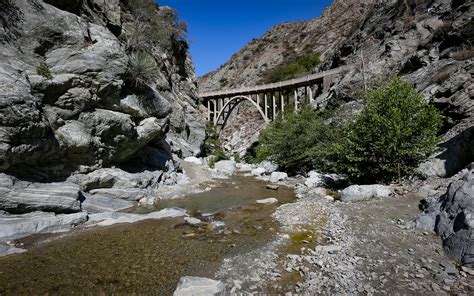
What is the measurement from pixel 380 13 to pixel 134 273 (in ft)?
128

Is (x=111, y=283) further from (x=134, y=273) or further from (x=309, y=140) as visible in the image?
(x=309, y=140)

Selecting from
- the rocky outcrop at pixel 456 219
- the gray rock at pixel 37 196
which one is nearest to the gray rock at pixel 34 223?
the gray rock at pixel 37 196

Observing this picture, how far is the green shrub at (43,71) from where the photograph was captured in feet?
29.3

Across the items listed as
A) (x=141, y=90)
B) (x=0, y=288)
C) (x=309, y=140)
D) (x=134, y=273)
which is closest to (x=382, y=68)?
(x=309, y=140)

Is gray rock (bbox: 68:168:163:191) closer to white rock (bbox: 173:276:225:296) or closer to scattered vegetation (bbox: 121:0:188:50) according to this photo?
white rock (bbox: 173:276:225:296)

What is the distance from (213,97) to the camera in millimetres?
37812

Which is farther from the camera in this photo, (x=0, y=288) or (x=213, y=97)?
(x=213, y=97)

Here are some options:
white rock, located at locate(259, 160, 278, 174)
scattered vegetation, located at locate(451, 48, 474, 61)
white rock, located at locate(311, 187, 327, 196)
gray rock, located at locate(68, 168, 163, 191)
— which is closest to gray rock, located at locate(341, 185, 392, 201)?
white rock, located at locate(311, 187, 327, 196)

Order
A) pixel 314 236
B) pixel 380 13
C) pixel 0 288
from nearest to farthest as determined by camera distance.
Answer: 1. pixel 0 288
2. pixel 314 236
3. pixel 380 13

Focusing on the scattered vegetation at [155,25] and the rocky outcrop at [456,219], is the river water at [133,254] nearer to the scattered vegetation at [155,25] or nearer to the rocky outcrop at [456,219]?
the rocky outcrop at [456,219]

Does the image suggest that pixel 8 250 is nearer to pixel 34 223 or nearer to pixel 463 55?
pixel 34 223

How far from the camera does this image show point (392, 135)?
9.64 meters

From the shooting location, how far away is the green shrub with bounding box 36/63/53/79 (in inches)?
352

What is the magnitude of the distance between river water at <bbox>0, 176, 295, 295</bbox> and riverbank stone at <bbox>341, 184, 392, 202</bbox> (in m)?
3.12
